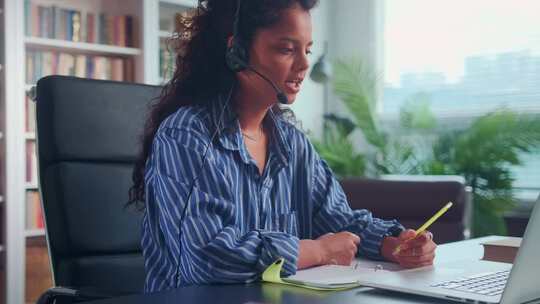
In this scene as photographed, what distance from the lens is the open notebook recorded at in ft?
3.22

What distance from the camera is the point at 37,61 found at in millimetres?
3537

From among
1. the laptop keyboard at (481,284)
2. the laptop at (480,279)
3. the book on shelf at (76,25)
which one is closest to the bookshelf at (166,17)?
the book on shelf at (76,25)

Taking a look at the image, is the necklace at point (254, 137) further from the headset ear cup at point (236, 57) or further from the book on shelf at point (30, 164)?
the book on shelf at point (30, 164)

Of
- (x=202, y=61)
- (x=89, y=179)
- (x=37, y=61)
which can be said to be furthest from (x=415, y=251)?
(x=37, y=61)

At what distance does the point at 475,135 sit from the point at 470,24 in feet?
2.32

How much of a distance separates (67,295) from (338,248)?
488mm

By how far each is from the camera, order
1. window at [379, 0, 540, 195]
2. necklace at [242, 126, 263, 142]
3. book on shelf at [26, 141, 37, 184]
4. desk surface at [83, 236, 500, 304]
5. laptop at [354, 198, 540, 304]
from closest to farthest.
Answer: laptop at [354, 198, 540, 304]
desk surface at [83, 236, 500, 304]
necklace at [242, 126, 263, 142]
book on shelf at [26, 141, 37, 184]
window at [379, 0, 540, 195]

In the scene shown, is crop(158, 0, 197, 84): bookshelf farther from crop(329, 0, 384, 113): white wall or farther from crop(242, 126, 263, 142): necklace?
crop(242, 126, 263, 142): necklace

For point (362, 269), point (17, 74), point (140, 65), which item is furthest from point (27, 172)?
point (362, 269)

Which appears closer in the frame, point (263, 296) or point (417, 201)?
point (263, 296)

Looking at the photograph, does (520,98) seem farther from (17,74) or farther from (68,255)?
(68,255)

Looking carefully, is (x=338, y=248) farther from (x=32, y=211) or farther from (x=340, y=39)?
(x=340, y=39)

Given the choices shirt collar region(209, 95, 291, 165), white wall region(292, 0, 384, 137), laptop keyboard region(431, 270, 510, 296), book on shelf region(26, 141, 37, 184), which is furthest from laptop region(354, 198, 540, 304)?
white wall region(292, 0, 384, 137)

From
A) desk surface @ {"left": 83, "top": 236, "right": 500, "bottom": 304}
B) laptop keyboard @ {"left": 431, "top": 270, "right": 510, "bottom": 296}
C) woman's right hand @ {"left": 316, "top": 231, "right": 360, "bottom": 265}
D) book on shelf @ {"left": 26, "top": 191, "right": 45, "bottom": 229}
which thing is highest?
woman's right hand @ {"left": 316, "top": 231, "right": 360, "bottom": 265}
